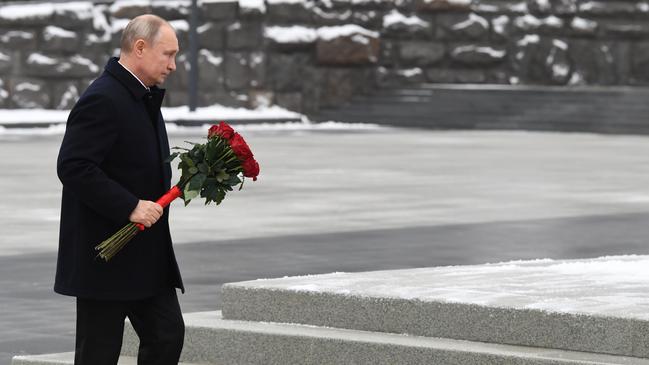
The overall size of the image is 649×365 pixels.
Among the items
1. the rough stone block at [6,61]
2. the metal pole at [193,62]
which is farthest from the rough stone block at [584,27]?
the rough stone block at [6,61]

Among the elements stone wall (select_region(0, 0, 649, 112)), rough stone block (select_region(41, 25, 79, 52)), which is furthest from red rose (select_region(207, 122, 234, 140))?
rough stone block (select_region(41, 25, 79, 52))

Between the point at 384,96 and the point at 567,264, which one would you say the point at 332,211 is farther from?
the point at 384,96

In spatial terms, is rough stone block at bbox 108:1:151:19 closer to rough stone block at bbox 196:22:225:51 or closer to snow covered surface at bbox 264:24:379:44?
rough stone block at bbox 196:22:225:51

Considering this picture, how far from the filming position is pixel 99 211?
5.87m

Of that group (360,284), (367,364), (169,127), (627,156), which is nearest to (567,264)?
(360,284)

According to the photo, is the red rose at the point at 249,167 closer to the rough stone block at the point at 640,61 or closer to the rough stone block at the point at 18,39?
the rough stone block at the point at 18,39

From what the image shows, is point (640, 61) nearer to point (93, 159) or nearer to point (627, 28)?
point (627, 28)

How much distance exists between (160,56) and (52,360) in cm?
238

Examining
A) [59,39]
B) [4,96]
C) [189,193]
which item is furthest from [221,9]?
[189,193]

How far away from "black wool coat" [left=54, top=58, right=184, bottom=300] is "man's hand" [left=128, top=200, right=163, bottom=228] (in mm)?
61

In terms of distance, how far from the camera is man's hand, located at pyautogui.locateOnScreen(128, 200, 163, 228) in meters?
5.80

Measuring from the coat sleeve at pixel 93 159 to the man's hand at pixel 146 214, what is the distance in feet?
0.06

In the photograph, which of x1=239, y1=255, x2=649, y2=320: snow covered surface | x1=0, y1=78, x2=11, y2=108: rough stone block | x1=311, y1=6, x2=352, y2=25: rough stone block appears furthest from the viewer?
x1=311, y1=6, x2=352, y2=25: rough stone block

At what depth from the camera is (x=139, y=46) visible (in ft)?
19.4
